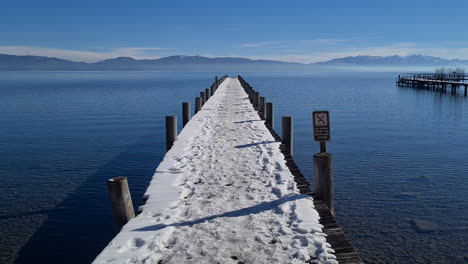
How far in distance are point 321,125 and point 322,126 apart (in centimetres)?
3

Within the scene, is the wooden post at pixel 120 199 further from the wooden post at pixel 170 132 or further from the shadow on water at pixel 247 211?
the wooden post at pixel 170 132

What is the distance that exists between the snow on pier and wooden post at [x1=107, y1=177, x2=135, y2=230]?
154 millimetres

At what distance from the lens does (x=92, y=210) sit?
11.2 metres

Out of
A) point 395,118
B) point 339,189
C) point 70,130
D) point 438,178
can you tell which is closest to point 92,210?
point 339,189

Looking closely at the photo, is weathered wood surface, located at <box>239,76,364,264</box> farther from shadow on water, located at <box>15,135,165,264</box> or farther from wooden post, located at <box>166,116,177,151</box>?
wooden post, located at <box>166,116,177,151</box>

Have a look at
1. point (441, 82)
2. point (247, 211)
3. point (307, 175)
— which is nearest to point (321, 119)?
point (247, 211)

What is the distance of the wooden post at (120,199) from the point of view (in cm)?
615

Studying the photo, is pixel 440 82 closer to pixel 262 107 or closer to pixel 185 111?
pixel 262 107

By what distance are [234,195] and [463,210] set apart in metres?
7.22

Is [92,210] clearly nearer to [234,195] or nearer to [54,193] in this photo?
[54,193]

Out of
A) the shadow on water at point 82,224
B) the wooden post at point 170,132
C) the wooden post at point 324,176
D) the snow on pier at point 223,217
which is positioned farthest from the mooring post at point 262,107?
the wooden post at point 324,176

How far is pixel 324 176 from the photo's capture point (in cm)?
709

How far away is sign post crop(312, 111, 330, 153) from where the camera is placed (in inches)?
Result: 301

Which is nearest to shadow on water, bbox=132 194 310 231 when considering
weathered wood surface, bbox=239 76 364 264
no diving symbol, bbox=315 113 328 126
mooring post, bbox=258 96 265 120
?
weathered wood surface, bbox=239 76 364 264
